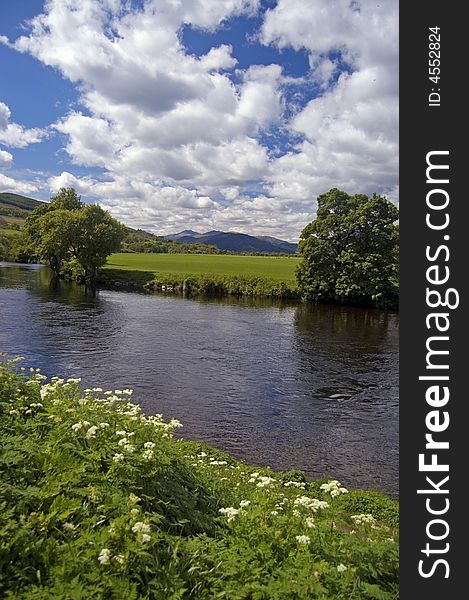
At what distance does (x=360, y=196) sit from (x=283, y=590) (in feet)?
184

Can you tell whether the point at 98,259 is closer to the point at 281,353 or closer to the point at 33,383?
the point at 281,353

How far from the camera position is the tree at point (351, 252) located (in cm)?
5250

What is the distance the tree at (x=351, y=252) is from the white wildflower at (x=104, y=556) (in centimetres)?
5101

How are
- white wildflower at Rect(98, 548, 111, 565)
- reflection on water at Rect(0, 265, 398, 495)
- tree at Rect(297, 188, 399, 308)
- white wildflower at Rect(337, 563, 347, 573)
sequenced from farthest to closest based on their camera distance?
tree at Rect(297, 188, 399, 308), reflection on water at Rect(0, 265, 398, 495), white wildflower at Rect(337, 563, 347, 573), white wildflower at Rect(98, 548, 111, 565)

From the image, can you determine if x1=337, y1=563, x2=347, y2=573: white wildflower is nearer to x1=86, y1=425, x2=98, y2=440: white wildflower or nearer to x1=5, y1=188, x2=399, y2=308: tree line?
x1=86, y1=425, x2=98, y2=440: white wildflower

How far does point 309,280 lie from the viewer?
56219mm

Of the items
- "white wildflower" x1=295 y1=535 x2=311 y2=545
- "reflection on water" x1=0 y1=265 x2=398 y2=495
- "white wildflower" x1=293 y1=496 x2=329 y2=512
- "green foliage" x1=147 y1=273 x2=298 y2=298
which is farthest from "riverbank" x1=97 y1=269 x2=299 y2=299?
"white wildflower" x1=295 y1=535 x2=311 y2=545

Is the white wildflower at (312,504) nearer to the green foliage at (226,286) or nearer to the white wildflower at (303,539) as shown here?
the white wildflower at (303,539)

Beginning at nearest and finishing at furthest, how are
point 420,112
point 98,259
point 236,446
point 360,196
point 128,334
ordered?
point 420,112 < point 236,446 < point 128,334 < point 360,196 < point 98,259

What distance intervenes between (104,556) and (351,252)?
52739 millimetres

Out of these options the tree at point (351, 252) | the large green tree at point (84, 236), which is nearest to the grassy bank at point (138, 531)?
the tree at point (351, 252)

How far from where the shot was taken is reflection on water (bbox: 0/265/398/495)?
15.2 metres

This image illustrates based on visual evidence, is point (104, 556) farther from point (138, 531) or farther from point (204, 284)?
point (204, 284)

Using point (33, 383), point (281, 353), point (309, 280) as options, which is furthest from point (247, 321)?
point (33, 383)
